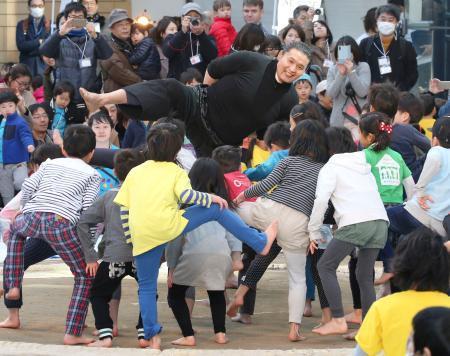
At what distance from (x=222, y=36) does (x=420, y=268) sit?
8686mm

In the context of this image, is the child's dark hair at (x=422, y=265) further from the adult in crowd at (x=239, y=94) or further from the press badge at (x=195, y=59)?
the press badge at (x=195, y=59)

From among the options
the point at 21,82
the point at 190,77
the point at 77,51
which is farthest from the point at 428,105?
the point at 21,82

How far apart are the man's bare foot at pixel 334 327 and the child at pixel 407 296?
2.66 metres

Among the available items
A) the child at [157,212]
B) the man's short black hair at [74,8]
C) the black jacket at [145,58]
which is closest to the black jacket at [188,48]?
the black jacket at [145,58]

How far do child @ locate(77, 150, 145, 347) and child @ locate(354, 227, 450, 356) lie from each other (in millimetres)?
2756

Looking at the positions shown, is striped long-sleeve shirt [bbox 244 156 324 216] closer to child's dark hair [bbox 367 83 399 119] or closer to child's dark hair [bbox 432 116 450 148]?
child's dark hair [bbox 432 116 450 148]

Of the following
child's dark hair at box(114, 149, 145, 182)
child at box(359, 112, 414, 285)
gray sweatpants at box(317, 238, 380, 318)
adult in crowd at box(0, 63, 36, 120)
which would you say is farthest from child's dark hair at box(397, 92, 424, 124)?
adult in crowd at box(0, 63, 36, 120)

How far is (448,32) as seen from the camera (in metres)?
13.6

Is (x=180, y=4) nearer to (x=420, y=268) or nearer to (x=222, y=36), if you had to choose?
(x=222, y=36)

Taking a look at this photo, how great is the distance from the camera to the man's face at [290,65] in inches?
318

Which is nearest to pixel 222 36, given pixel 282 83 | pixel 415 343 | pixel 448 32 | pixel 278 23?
pixel 278 23

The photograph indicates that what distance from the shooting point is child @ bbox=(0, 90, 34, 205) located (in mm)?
12062

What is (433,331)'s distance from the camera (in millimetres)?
3709

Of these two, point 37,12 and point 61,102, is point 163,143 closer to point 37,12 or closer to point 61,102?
point 61,102
